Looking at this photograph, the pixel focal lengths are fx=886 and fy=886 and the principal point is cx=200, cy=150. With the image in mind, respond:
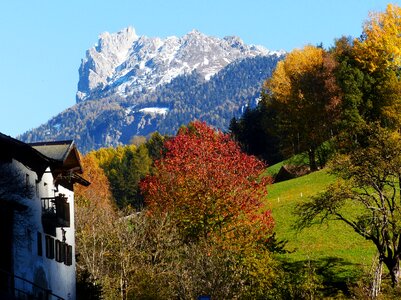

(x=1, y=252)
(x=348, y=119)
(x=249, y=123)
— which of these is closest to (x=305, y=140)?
(x=348, y=119)

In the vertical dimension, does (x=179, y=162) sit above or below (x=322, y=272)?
above

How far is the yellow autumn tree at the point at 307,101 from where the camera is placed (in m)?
99.0

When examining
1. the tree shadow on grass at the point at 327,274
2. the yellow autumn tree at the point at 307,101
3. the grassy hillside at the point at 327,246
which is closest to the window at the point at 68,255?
the tree shadow on grass at the point at 327,274

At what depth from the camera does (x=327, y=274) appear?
5475 cm

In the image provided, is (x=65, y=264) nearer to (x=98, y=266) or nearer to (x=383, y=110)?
(x=98, y=266)

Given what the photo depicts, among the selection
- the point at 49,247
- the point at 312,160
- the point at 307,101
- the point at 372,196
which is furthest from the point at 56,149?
the point at 307,101

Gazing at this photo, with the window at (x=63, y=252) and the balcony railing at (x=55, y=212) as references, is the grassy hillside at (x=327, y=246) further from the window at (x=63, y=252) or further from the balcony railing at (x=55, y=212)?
the balcony railing at (x=55, y=212)

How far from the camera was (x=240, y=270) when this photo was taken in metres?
48.3

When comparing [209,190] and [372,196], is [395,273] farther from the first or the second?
[209,190]

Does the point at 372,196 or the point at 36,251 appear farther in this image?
the point at 372,196

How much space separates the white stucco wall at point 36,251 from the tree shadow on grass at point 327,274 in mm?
13169

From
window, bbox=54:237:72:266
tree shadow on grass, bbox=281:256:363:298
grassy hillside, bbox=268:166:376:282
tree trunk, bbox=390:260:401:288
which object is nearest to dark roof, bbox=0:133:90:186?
window, bbox=54:237:72:266

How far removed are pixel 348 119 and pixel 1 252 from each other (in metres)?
59.9

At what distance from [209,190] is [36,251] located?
15.5m
